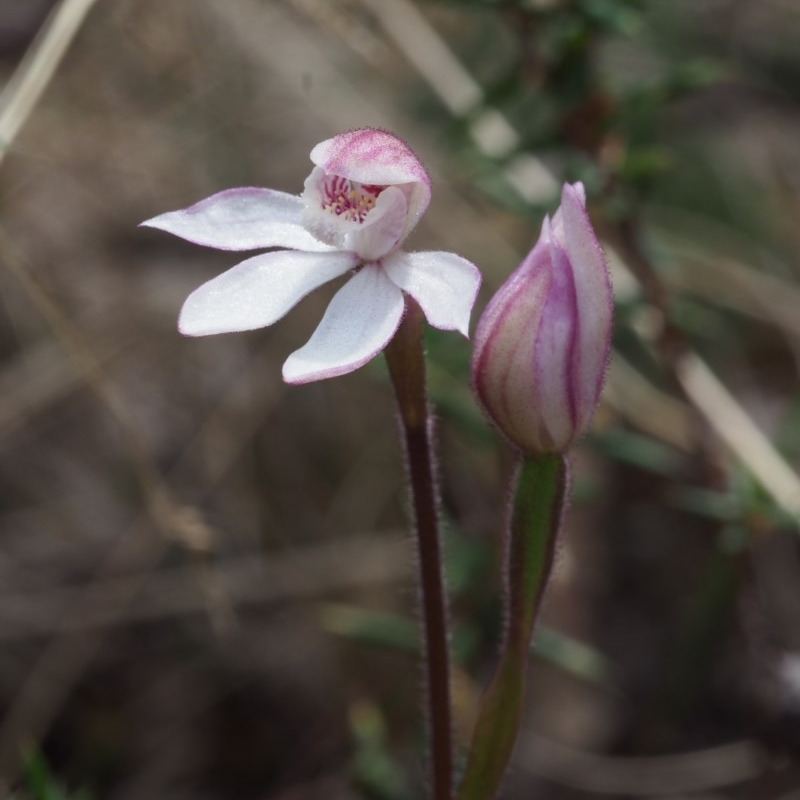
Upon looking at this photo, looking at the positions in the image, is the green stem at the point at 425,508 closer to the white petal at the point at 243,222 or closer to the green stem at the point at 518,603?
the green stem at the point at 518,603

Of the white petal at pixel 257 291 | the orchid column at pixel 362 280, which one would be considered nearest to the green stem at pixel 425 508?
the orchid column at pixel 362 280

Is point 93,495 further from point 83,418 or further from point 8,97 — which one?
point 8,97

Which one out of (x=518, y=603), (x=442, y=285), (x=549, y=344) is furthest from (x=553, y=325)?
(x=518, y=603)

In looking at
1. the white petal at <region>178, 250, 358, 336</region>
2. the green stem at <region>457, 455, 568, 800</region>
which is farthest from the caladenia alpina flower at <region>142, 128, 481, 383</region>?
the green stem at <region>457, 455, 568, 800</region>

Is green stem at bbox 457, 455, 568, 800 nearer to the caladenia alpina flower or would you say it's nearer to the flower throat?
the caladenia alpina flower

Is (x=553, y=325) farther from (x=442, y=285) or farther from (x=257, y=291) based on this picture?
(x=257, y=291)

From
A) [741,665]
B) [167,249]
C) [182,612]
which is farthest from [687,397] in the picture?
[167,249]

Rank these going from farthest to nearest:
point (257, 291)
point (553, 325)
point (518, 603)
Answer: point (518, 603) < point (257, 291) < point (553, 325)
